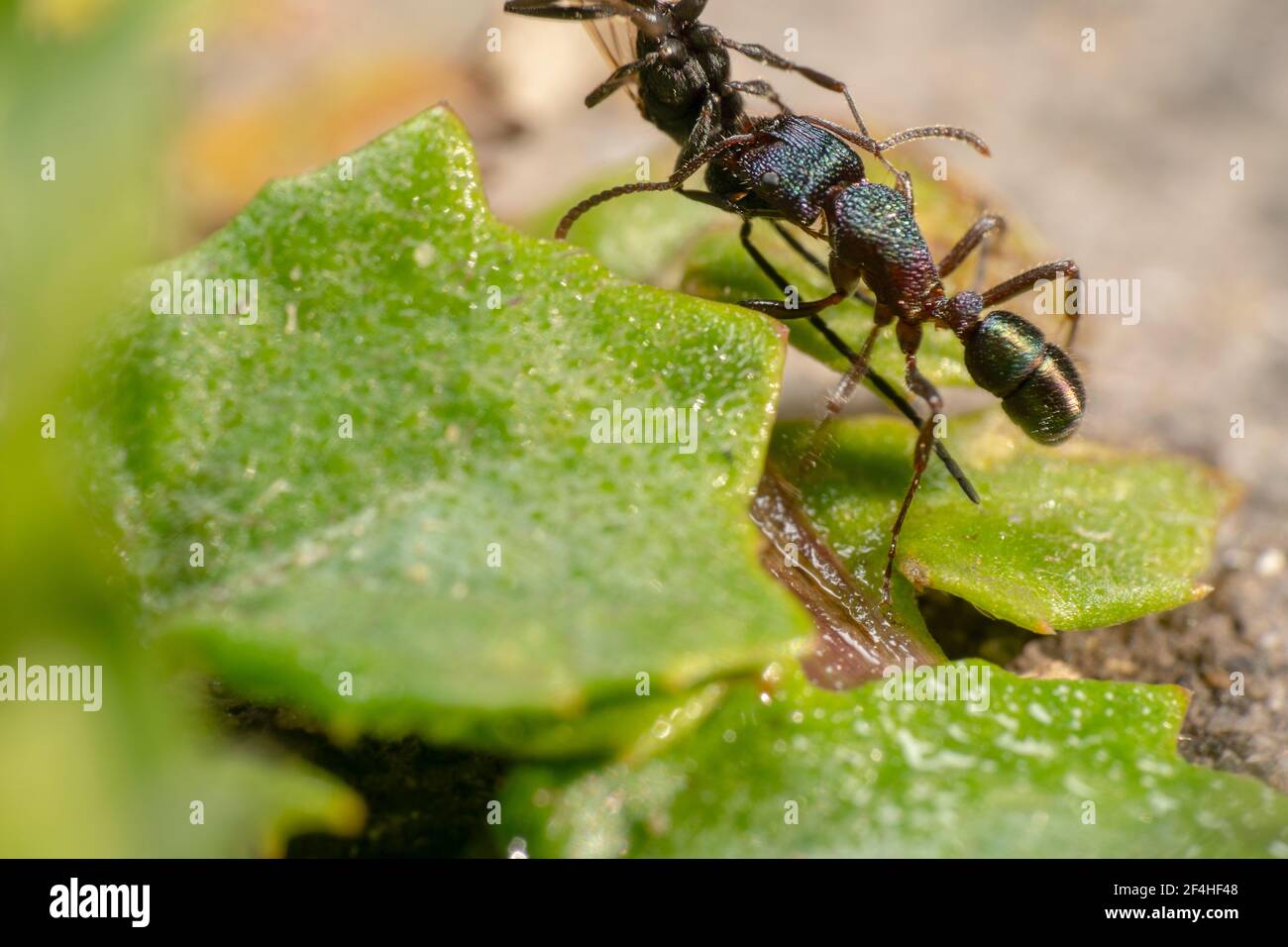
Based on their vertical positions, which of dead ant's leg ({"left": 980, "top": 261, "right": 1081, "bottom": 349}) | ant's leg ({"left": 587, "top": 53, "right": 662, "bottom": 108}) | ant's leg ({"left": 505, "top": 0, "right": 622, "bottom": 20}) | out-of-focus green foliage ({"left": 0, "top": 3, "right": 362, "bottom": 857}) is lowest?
out-of-focus green foliage ({"left": 0, "top": 3, "right": 362, "bottom": 857})

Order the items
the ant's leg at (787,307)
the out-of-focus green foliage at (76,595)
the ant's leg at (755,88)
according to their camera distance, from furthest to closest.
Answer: the ant's leg at (755,88) → the ant's leg at (787,307) → the out-of-focus green foliage at (76,595)

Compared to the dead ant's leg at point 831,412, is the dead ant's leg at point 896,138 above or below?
above

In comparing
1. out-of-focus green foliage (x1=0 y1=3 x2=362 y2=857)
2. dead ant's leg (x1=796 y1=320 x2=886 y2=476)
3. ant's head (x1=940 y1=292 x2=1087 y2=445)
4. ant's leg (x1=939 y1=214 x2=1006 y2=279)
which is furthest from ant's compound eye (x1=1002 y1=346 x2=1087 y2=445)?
out-of-focus green foliage (x1=0 y1=3 x2=362 y2=857)

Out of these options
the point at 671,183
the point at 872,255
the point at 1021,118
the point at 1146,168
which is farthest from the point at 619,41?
the point at 1146,168

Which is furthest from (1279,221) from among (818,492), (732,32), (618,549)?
(618,549)

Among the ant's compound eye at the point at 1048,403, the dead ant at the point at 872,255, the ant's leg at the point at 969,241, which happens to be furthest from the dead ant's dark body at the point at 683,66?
the ant's compound eye at the point at 1048,403

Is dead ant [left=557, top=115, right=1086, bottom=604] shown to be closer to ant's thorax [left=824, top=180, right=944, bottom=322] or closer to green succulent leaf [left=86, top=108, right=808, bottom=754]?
ant's thorax [left=824, top=180, right=944, bottom=322]

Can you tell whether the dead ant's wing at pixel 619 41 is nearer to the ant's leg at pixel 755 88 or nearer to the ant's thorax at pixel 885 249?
the ant's leg at pixel 755 88
